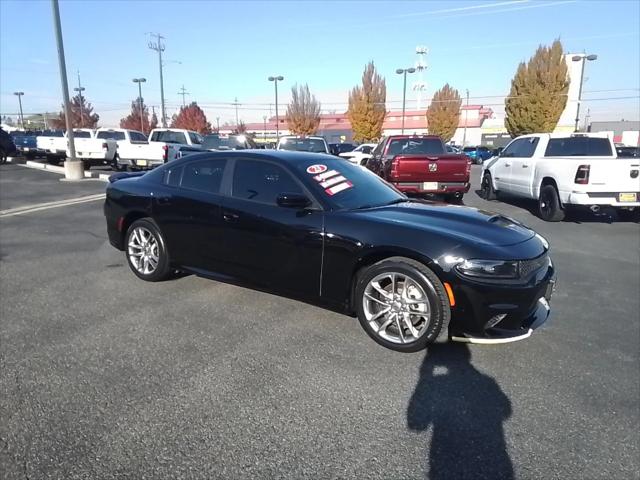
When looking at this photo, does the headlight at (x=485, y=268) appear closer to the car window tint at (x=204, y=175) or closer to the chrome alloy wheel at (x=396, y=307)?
the chrome alloy wheel at (x=396, y=307)

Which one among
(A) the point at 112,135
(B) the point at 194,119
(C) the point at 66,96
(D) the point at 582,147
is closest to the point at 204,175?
(D) the point at 582,147

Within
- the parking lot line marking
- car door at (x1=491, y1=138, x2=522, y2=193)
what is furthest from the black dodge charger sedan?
car door at (x1=491, y1=138, x2=522, y2=193)

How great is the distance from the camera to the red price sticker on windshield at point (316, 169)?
4.21 meters

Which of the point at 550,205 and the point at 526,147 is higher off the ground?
the point at 526,147

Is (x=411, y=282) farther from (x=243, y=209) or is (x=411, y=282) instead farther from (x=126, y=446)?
(x=126, y=446)

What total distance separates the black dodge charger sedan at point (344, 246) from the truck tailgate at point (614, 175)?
5702 millimetres

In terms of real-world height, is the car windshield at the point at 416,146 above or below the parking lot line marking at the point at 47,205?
above

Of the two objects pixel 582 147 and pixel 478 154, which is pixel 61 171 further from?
pixel 478 154

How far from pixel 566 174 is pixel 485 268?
699 cm

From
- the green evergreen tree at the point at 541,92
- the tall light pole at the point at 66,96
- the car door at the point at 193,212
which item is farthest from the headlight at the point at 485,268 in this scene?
the green evergreen tree at the point at 541,92

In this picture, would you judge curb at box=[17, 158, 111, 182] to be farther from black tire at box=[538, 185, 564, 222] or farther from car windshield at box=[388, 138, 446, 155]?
black tire at box=[538, 185, 564, 222]

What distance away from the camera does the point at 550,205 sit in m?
9.53

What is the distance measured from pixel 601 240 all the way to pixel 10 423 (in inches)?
340

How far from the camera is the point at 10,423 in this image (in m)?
2.53
